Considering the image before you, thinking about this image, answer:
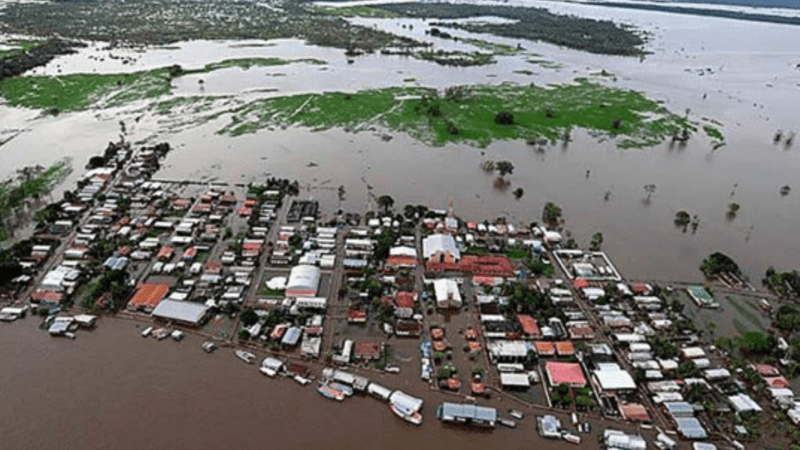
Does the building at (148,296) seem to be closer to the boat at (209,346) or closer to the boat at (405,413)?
the boat at (209,346)

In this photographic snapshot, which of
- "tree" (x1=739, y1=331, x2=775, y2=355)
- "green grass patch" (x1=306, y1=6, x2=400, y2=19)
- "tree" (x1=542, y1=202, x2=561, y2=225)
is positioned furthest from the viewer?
"green grass patch" (x1=306, y1=6, x2=400, y2=19)

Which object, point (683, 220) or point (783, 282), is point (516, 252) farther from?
point (783, 282)

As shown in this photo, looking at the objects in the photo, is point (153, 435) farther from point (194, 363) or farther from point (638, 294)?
point (638, 294)

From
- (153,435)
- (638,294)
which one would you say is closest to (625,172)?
(638,294)

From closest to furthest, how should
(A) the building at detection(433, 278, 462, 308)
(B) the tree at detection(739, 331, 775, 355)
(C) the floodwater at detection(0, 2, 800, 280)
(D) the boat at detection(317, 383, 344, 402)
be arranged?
(D) the boat at detection(317, 383, 344, 402), (B) the tree at detection(739, 331, 775, 355), (A) the building at detection(433, 278, 462, 308), (C) the floodwater at detection(0, 2, 800, 280)

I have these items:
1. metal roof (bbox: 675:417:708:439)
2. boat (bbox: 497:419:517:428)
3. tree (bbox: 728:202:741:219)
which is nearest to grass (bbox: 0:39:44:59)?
boat (bbox: 497:419:517:428)

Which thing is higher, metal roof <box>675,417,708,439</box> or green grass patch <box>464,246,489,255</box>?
metal roof <box>675,417,708,439</box>

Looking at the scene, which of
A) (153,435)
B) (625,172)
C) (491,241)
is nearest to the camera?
(153,435)

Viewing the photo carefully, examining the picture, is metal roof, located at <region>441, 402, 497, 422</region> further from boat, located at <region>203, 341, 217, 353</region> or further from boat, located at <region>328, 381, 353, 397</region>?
boat, located at <region>203, 341, 217, 353</region>
